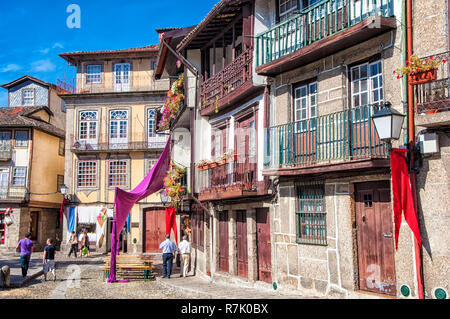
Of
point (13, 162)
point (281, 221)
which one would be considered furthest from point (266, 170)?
point (13, 162)

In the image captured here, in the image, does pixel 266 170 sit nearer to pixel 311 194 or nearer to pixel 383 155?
pixel 311 194

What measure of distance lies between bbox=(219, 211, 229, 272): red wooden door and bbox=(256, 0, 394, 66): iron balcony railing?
5528mm

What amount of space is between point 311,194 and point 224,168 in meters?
4.27

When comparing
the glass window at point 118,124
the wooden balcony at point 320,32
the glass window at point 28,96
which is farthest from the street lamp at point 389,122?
the glass window at point 28,96

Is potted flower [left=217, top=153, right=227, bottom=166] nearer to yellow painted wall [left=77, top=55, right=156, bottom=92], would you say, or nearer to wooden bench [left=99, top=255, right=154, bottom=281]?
wooden bench [left=99, top=255, right=154, bottom=281]

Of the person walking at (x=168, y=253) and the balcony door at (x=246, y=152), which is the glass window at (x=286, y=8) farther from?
the person walking at (x=168, y=253)

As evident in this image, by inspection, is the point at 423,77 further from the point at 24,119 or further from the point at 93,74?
the point at 24,119

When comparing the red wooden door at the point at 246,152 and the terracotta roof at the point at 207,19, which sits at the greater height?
Answer: the terracotta roof at the point at 207,19

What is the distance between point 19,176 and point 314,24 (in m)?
27.7

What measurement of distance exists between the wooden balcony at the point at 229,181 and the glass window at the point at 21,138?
21.1 metres

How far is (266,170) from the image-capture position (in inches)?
485

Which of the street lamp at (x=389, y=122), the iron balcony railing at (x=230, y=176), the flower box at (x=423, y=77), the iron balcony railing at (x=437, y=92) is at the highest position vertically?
the flower box at (x=423, y=77)

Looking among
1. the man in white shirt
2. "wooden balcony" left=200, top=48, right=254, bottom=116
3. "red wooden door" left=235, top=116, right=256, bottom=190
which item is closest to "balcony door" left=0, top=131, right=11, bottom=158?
the man in white shirt

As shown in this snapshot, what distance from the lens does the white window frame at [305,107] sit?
11594 millimetres
